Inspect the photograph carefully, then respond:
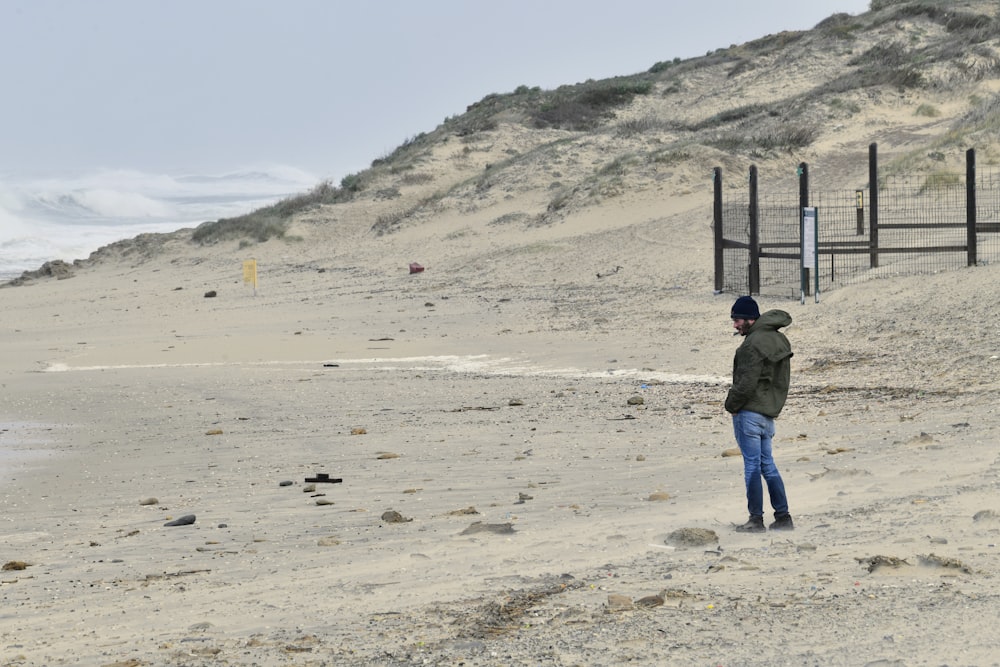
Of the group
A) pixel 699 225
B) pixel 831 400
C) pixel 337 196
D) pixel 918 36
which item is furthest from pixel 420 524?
pixel 918 36

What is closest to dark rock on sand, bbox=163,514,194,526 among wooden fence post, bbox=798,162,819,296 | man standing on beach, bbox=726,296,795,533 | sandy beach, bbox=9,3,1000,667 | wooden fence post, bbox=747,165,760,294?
sandy beach, bbox=9,3,1000,667

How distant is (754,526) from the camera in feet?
22.8

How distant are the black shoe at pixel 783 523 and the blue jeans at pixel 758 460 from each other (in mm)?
25

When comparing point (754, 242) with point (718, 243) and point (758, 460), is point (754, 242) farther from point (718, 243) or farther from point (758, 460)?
point (758, 460)

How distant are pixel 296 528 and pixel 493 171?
117 feet

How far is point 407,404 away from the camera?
13.2m

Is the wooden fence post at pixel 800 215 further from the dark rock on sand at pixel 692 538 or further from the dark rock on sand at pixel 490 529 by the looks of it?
the dark rock on sand at pixel 692 538

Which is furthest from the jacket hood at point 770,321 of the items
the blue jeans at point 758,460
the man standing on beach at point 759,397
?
the blue jeans at point 758,460

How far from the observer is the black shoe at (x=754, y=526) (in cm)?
692

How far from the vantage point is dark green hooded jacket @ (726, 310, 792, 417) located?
22.9 ft

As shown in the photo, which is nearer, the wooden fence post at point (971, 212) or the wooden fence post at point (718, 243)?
the wooden fence post at point (971, 212)

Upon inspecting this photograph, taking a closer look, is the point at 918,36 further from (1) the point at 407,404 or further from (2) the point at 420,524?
(2) the point at 420,524

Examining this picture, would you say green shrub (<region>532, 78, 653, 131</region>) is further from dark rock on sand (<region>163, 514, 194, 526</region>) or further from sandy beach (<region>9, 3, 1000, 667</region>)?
dark rock on sand (<region>163, 514, 194, 526</region>)

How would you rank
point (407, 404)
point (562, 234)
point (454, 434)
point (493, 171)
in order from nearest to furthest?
1. point (454, 434)
2. point (407, 404)
3. point (562, 234)
4. point (493, 171)
